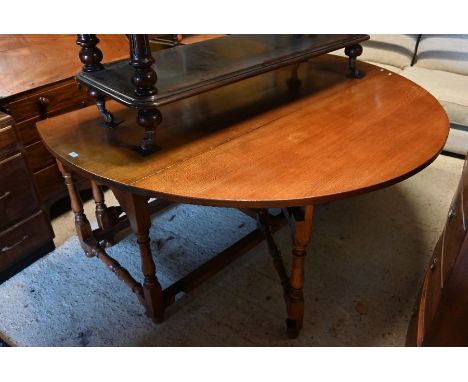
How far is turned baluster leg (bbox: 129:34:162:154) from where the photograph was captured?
1034 millimetres

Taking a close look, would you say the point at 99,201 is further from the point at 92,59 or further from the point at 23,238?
the point at 92,59

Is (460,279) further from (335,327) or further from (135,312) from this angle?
(135,312)

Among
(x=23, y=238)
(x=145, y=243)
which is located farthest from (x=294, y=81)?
(x=23, y=238)

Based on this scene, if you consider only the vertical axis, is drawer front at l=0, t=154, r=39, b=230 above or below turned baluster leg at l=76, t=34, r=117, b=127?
below

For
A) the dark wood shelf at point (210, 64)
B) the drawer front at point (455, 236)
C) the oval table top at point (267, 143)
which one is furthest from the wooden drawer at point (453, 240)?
the dark wood shelf at point (210, 64)

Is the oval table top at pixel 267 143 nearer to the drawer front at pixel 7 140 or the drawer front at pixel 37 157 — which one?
the drawer front at pixel 7 140

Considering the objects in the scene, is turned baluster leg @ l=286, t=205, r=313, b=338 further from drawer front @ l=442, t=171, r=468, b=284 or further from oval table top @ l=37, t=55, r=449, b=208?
drawer front @ l=442, t=171, r=468, b=284

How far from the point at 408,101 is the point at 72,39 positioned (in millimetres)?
1575

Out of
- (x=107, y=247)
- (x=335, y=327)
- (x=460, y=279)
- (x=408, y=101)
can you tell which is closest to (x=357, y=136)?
(x=408, y=101)

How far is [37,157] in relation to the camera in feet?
5.90

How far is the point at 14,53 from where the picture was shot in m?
1.90

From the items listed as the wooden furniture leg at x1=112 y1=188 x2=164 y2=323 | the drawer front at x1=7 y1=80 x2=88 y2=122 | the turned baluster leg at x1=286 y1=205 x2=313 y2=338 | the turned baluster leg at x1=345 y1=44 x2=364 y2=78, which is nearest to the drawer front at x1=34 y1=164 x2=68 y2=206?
the drawer front at x1=7 y1=80 x2=88 y2=122

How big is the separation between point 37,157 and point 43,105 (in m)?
0.22

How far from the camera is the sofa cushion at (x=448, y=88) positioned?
2160mm
